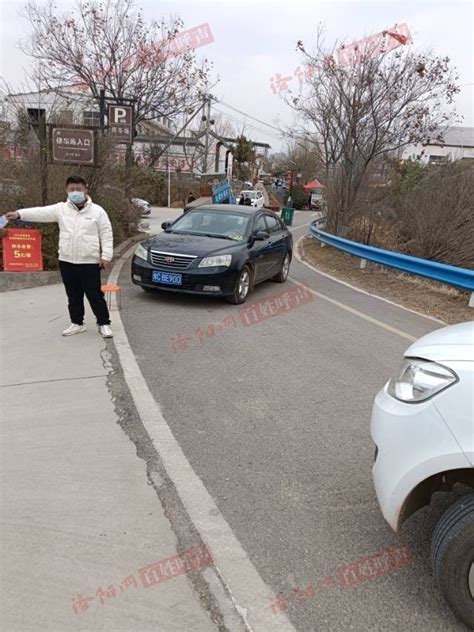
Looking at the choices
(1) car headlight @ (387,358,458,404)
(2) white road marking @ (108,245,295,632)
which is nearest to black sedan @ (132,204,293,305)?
(2) white road marking @ (108,245,295,632)

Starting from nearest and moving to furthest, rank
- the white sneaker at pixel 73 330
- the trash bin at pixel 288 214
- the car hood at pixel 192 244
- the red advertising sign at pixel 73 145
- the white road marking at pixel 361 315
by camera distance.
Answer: the white sneaker at pixel 73 330
the white road marking at pixel 361 315
the car hood at pixel 192 244
the red advertising sign at pixel 73 145
the trash bin at pixel 288 214

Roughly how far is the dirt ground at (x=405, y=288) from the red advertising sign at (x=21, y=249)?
20.5ft

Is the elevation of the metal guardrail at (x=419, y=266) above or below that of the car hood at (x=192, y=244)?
below

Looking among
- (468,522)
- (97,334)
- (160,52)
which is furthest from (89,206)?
(160,52)

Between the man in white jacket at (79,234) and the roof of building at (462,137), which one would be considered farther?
the roof of building at (462,137)

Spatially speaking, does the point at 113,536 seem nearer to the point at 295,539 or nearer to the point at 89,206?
the point at 295,539

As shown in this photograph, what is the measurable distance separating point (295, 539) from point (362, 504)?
55 centimetres

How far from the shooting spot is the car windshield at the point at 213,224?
811 centimetres

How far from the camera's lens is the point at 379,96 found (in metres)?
13.3

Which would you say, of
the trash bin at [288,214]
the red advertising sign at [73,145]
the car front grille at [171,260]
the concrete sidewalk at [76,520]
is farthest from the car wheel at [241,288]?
the trash bin at [288,214]

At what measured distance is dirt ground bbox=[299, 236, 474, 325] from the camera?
8.20 metres

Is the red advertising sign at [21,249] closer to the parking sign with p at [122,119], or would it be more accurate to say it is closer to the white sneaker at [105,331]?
the white sneaker at [105,331]

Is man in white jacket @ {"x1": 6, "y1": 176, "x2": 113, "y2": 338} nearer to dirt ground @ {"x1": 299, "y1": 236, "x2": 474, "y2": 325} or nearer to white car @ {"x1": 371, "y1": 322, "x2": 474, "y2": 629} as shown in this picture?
white car @ {"x1": 371, "y1": 322, "x2": 474, "y2": 629}

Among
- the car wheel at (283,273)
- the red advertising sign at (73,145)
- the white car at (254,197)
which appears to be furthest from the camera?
the white car at (254,197)
